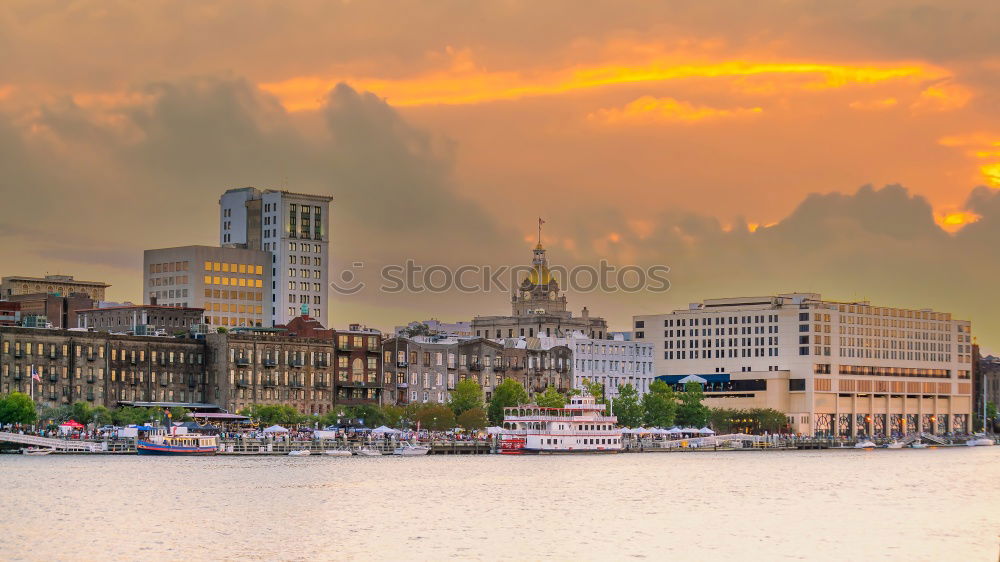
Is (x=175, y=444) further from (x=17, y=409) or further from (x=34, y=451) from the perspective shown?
(x=17, y=409)

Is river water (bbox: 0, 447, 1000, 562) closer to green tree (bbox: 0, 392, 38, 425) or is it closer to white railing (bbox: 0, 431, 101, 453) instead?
white railing (bbox: 0, 431, 101, 453)

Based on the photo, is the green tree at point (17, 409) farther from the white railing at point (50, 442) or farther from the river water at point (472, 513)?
the river water at point (472, 513)

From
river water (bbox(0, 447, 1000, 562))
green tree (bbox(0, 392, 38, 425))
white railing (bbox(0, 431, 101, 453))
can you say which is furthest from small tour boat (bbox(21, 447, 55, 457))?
green tree (bbox(0, 392, 38, 425))

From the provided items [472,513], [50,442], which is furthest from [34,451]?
[472,513]

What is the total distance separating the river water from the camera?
96375mm

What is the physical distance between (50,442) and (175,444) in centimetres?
1380

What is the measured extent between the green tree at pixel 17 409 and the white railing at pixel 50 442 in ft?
13.9

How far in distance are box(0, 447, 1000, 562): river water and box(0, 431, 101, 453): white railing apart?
3.73m

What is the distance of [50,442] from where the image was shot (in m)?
182

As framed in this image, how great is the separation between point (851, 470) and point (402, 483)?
64117 mm

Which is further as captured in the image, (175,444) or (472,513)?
(175,444)

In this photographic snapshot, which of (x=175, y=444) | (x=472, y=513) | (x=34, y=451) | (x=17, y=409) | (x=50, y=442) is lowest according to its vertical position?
(x=472, y=513)

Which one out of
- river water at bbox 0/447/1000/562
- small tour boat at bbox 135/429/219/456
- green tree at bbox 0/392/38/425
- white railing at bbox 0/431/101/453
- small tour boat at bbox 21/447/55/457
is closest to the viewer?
river water at bbox 0/447/1000/562

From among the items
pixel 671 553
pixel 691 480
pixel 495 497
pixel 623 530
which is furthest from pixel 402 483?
pixel 671 553
